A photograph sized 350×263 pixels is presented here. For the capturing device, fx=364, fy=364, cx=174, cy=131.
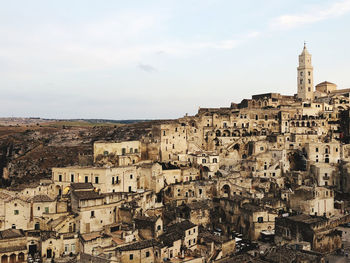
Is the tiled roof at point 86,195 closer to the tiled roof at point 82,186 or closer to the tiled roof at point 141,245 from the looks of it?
the tiled roof at point 82,186

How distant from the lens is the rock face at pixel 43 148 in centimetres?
9181

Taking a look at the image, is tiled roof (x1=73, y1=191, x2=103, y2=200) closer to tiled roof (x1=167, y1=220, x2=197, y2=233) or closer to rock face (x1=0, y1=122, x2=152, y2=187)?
tiled roof (x1=167, y1=220, x2=197, y2=233)

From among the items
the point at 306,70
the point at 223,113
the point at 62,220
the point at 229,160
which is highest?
the point at 306,70

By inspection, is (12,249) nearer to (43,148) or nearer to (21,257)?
(21,257)

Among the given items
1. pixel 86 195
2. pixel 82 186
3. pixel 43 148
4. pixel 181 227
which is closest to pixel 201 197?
pixel 181 227

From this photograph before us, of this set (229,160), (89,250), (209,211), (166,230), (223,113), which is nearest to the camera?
(89,250)

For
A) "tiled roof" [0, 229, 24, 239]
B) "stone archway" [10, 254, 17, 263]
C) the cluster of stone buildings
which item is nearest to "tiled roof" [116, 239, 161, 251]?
the cluster of stone buildings

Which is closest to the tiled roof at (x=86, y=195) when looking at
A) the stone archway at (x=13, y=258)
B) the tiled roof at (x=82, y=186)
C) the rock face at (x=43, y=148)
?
the tiled roof at (x=82, y=186)

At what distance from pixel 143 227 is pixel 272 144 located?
36.8 metres

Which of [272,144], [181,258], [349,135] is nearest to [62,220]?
[181,258]

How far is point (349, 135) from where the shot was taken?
7250 centimetres

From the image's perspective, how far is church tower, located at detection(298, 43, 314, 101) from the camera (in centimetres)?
9056

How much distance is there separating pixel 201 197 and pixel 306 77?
54782mm

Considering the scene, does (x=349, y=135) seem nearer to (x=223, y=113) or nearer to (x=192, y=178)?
(x=223, y=113)
